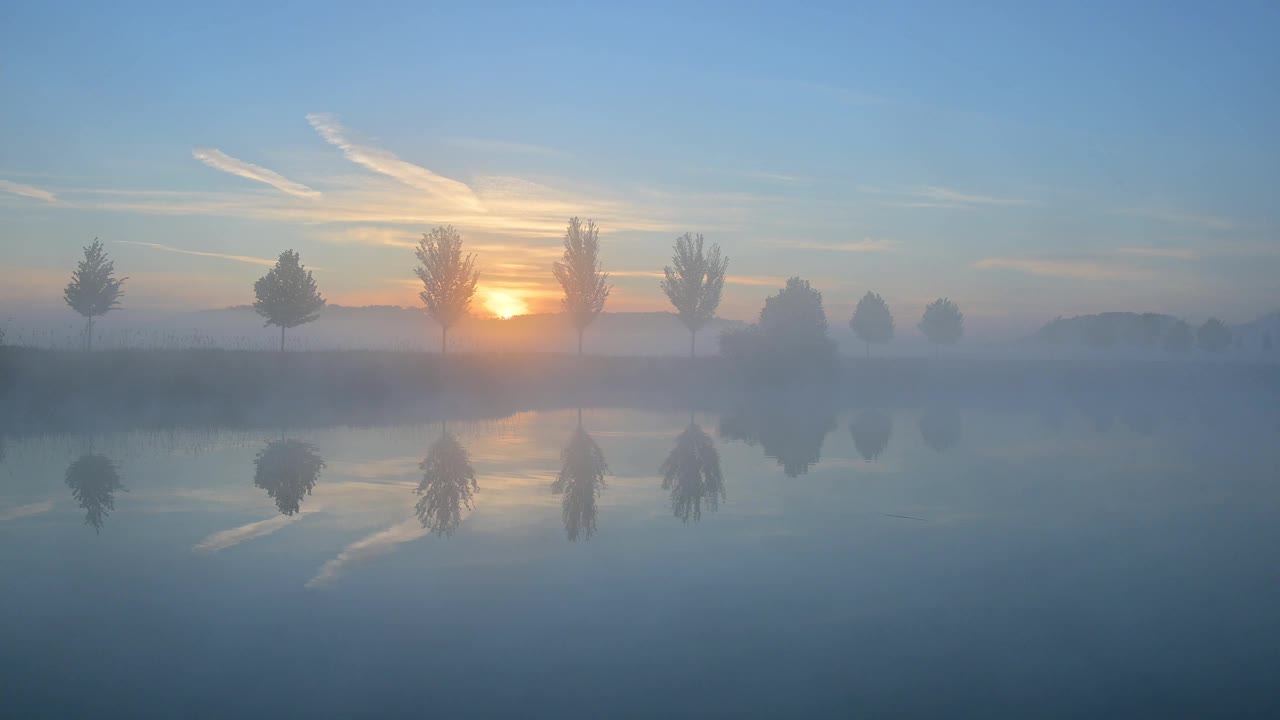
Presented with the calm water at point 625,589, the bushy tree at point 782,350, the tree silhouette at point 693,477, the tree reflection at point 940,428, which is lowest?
the tree reflection at point 940,428

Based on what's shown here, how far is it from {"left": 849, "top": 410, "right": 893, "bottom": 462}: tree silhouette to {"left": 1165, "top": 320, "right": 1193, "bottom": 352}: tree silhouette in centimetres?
8786

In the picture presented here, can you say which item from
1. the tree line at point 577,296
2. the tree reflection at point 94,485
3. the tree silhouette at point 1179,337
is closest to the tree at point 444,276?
the tree line at point 577,296

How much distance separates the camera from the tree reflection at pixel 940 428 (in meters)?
24.7

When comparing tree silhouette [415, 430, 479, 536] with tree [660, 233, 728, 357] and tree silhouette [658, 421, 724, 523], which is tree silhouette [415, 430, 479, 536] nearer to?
tree silhouette [658, 421, 724, 523]

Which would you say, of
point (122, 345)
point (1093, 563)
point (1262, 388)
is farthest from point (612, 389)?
point (1262, 388)

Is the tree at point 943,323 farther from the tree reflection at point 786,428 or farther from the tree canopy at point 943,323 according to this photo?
the tree reflection at point 786,428

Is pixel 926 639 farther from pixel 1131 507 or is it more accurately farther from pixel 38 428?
pixel 38 428

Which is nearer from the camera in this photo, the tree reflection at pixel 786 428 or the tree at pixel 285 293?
the tree reflection at pixel 786 428

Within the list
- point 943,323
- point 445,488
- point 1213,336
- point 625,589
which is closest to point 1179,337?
point 1213,336

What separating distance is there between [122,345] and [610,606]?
119 feet

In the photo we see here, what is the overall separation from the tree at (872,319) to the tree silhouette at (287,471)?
7733cm

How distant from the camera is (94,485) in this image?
15.3 meters

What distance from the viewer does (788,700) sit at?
6.47 metres

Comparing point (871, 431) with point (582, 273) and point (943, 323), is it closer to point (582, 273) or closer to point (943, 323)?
point (582, 273)
